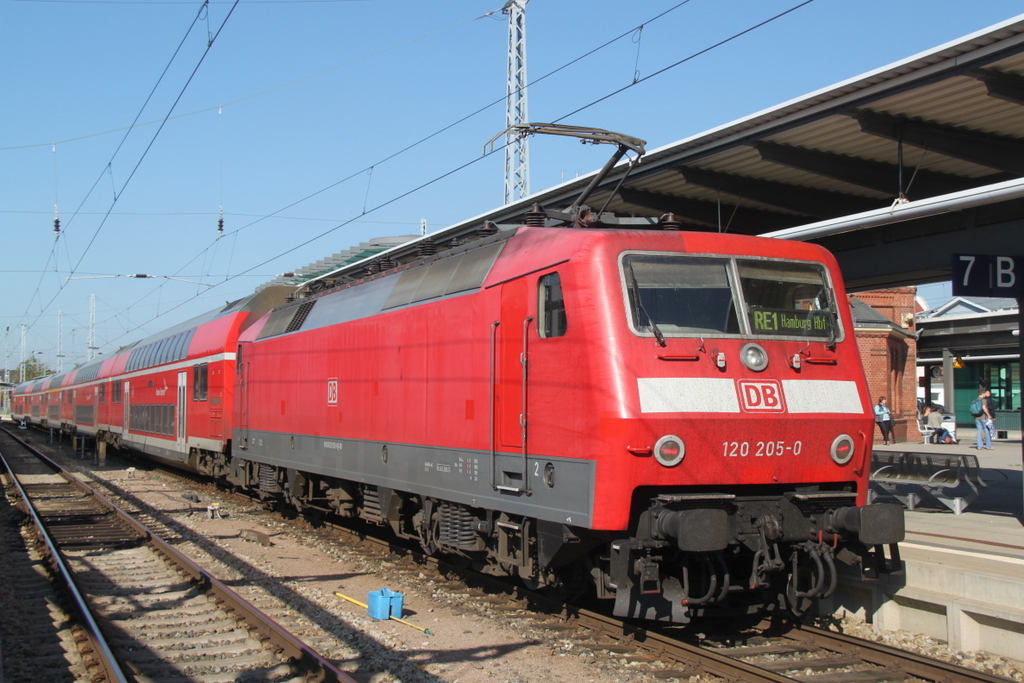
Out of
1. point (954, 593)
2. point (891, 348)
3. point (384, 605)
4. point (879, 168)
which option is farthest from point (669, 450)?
point (891, 348)

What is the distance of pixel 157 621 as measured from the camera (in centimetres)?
855

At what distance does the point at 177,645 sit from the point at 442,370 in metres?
3.44

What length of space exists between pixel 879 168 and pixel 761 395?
17.2 ft

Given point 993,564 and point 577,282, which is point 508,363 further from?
point 993,564

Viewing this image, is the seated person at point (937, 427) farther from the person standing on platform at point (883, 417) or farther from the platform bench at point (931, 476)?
the platform bench at point (931, 476)

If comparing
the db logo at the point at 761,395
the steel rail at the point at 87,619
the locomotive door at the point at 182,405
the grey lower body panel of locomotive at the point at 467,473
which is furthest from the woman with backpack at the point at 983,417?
the steel rail at the point at 87,619

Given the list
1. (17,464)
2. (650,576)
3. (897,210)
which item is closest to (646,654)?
(650,576)

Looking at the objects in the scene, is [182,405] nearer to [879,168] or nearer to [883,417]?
[879,168]

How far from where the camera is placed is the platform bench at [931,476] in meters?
11.7

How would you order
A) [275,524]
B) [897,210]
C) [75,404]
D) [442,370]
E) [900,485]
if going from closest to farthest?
[897,210]
[442,370]
[900,485]
[275,524]
[75,404]

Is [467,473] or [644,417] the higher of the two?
[644,417]

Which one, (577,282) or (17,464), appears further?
(17,464)

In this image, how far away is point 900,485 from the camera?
1227 centimetres

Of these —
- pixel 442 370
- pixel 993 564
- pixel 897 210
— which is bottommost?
pixel 993 564
